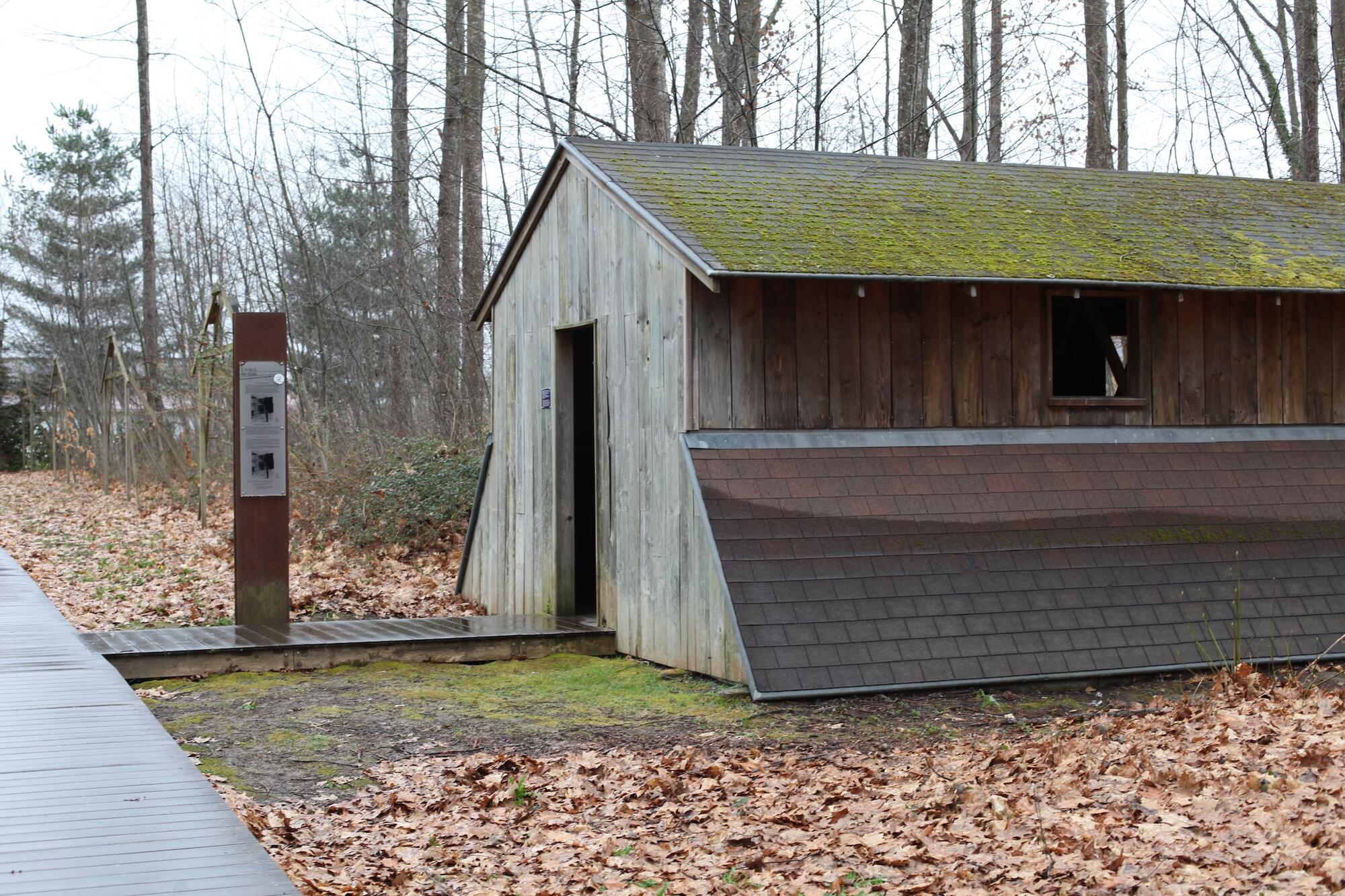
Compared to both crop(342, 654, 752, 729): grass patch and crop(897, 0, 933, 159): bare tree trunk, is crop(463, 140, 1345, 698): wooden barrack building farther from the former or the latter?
crop(897, 0, 933, 159): bare tree trunk

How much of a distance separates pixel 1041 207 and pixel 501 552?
6.47 metres

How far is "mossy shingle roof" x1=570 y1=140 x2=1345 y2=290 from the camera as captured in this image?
1085 cm

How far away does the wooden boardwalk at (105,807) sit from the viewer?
4.53m

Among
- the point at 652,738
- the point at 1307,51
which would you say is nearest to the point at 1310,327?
the point at 652,738

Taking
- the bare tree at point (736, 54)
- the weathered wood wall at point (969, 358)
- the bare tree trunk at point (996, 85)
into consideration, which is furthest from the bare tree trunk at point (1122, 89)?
the weathered wood wall at point (969, 358)

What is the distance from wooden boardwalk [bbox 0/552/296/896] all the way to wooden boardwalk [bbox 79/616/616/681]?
2.49 m

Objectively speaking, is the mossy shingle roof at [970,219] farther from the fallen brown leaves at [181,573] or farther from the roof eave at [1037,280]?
the fallen brown leaves at [181,573]

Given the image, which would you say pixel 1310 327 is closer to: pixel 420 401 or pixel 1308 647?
pixel 1308 647

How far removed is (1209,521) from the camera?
11352mm

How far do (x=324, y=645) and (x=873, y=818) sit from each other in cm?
626

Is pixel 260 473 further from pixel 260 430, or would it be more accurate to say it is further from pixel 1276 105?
pixel 1276 105

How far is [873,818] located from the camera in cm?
648

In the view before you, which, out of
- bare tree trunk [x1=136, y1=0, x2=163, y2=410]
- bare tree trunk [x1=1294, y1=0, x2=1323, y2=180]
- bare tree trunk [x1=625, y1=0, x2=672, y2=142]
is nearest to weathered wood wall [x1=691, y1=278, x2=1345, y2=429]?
bare tree trunk [x1=625, y1=0, x2=672, y2=142]

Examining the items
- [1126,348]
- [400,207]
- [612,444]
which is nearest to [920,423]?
[1126,348]
